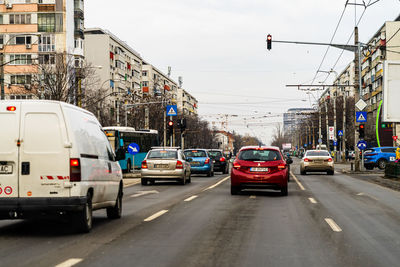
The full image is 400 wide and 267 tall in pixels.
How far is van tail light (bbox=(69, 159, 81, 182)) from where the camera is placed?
9.31 meters

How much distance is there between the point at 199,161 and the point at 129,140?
30.2 feet

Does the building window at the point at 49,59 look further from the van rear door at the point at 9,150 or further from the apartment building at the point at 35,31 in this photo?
the van rear door at the point at 9,150

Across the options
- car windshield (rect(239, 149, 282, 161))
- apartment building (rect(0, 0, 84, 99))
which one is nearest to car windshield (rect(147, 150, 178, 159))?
car windshield (rect(239, 149, 282, 161))

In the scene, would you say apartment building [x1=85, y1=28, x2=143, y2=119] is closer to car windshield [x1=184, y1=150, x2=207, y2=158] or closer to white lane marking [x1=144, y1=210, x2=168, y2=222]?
car windshield [x1=184, y1=150, x2=207, y2=158]

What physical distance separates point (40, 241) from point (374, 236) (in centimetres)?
498

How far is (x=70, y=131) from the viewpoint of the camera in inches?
367

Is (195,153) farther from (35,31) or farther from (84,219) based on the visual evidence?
(35,31)

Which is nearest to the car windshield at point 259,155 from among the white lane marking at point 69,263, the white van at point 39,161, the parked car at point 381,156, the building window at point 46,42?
the white van at point 39,161

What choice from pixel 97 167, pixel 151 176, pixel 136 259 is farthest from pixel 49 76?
pixel 136 259

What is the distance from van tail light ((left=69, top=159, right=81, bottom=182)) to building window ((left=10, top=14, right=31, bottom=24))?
6882cm

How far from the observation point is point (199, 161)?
35.8 m

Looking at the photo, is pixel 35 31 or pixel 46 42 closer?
pixel 46 42

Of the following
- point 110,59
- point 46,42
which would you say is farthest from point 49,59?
point 110,59

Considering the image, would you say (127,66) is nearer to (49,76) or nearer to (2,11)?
(2,11)
